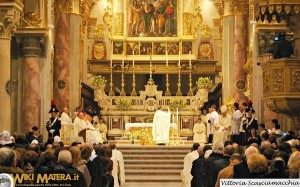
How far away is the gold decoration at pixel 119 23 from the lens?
39062 mm

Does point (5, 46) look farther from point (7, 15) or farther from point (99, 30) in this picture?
point (99, 30)

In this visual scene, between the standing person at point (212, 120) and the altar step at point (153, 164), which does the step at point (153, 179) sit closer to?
the altar step at point (153, 164)

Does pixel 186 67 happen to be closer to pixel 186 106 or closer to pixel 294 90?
pixel 186 106

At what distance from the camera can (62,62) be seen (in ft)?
113

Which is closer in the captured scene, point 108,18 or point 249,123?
point 249,123

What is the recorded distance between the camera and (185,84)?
1594 inches

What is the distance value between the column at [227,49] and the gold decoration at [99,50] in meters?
6.38

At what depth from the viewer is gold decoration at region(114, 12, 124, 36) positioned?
39.1 m

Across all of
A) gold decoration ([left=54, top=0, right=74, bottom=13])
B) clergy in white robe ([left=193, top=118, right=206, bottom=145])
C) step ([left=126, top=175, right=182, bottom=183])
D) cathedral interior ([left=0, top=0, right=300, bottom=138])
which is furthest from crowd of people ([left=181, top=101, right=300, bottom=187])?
gold decoration ([left=54, top=0, right=74, bottom=13])

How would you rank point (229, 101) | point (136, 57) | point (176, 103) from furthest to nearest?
point (136, 57) < point (176, 103) < point (229, 101)

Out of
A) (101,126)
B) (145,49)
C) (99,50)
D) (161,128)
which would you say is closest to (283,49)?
(161,128)

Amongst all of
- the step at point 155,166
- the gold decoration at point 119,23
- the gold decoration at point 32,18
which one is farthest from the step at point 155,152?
the gold decoration at point 119,23

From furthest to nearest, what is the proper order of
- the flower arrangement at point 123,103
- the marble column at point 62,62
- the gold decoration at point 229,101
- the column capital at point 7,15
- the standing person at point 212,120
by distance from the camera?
the flower arrangement at point 123,103 → the marble column at point 62,62 → the gold decoration at point 229,101 → the standing person at point 212,120 → the column capital at point 7,15

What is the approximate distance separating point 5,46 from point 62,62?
1373cm
